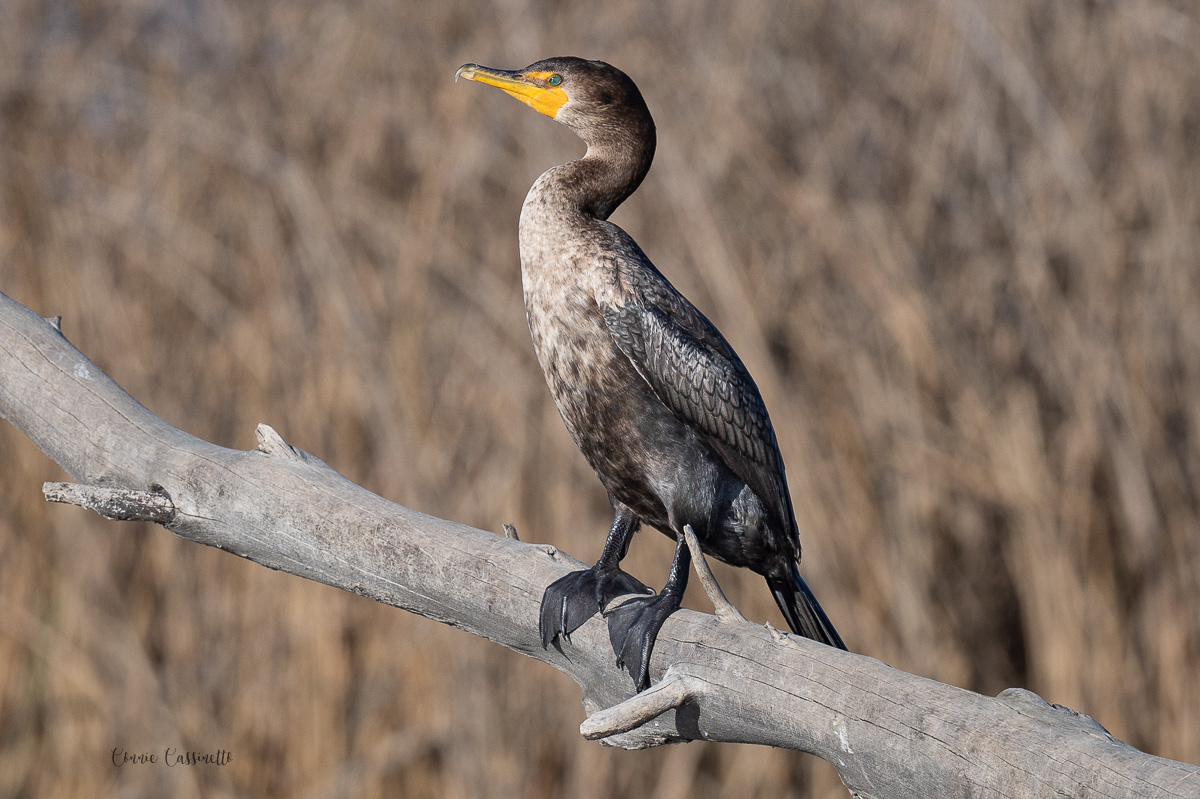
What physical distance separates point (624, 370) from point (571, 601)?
17.5 inches

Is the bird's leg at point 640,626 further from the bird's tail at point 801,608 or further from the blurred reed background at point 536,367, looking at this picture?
the blurred reed background at point 536,367

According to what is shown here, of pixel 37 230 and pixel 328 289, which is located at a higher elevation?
pixel 328 289

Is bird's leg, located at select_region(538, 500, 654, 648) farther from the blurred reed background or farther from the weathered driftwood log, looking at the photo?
the blurred reed background

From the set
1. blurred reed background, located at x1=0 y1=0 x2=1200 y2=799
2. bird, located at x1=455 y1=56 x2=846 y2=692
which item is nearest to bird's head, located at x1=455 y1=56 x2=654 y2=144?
bird, located at x1=455 y1=56 x2=846 y2=692

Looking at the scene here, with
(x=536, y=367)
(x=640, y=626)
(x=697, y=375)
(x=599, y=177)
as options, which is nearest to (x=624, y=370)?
(x=697, y=375)

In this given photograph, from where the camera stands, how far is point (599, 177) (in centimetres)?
211

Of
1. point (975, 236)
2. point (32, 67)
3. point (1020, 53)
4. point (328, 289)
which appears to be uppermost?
point (1020, 53)

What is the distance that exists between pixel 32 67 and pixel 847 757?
4.18 metres

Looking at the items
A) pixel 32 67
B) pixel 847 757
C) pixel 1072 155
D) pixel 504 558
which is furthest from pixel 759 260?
pixel 32 67

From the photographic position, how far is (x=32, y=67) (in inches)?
172

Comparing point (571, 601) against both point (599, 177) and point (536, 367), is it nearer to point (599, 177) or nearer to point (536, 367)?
point (599, 177)

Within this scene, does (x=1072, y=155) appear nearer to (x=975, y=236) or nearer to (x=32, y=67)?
(x=975, y=236)

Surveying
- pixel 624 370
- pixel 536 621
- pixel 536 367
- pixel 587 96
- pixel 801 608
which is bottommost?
pixel 536 621

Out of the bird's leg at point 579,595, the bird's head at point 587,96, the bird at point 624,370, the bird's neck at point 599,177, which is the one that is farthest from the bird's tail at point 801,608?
the bird's head at point 587,96
